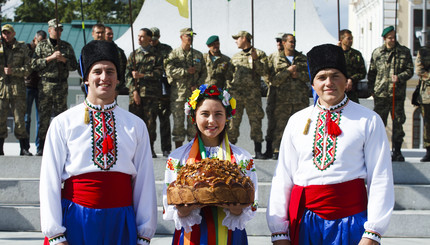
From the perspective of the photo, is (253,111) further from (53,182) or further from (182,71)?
(53,182)

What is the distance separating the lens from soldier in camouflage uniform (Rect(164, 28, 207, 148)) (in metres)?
9.74

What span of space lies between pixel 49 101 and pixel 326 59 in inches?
255

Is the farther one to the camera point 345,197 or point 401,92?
point 401,92

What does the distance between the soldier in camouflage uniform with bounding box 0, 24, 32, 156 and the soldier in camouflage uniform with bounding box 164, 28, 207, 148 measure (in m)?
2.36

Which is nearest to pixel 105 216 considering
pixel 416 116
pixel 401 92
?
pixel 401 92

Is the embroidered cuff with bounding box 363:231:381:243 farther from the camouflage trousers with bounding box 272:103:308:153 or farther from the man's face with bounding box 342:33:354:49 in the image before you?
the man's face with bounding box 342:33:354:49

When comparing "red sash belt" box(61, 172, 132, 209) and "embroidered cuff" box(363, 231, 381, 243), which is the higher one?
"red sash belt" box(61, 172, 132, 209)

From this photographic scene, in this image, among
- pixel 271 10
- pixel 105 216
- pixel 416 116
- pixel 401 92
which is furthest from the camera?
pixel 416 116

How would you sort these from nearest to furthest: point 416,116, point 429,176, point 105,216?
point 105,216 < point 429,176 < point 416,116

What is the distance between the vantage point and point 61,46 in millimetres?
9656

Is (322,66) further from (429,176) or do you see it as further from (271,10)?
(271,10)

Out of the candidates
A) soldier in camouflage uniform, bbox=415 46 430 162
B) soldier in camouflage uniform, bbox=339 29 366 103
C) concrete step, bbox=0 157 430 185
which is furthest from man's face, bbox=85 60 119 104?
soldier in camouflage uniform, bbox=415 46 430 162

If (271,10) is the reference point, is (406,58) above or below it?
below

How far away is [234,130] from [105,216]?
606 cm
